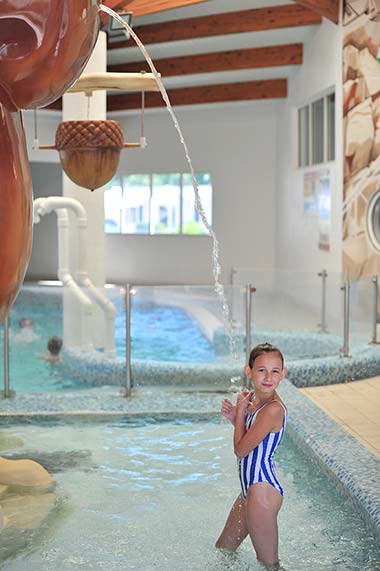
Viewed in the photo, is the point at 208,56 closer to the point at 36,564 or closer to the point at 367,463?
the point at 367,463

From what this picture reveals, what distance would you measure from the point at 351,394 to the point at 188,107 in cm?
1198

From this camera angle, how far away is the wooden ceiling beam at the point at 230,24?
42.3 ft

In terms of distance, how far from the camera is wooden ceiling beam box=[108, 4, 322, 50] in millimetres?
12883

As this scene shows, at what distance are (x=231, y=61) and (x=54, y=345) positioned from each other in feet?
27.5

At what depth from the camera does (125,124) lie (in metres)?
18.7

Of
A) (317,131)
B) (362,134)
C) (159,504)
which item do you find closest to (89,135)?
(159,504)

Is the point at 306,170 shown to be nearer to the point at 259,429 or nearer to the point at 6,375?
the point at 6,375

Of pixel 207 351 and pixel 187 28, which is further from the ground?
pixel 187 28

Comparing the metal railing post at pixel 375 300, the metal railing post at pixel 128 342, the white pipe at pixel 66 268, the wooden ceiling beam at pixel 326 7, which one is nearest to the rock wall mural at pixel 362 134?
the wooden ceiling beam at pixel 326 7

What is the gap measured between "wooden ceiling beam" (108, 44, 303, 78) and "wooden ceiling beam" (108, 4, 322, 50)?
3.93 feet

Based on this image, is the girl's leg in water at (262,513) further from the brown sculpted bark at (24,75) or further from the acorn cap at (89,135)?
the acorn cap at (89,135)

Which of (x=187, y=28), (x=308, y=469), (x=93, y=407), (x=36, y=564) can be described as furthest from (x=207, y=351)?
(x=187, y=28)

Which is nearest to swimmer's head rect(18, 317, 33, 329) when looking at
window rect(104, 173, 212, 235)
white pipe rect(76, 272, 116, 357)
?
white pipe rect(76, 272, 116, 357)

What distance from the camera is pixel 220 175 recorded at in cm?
1816
